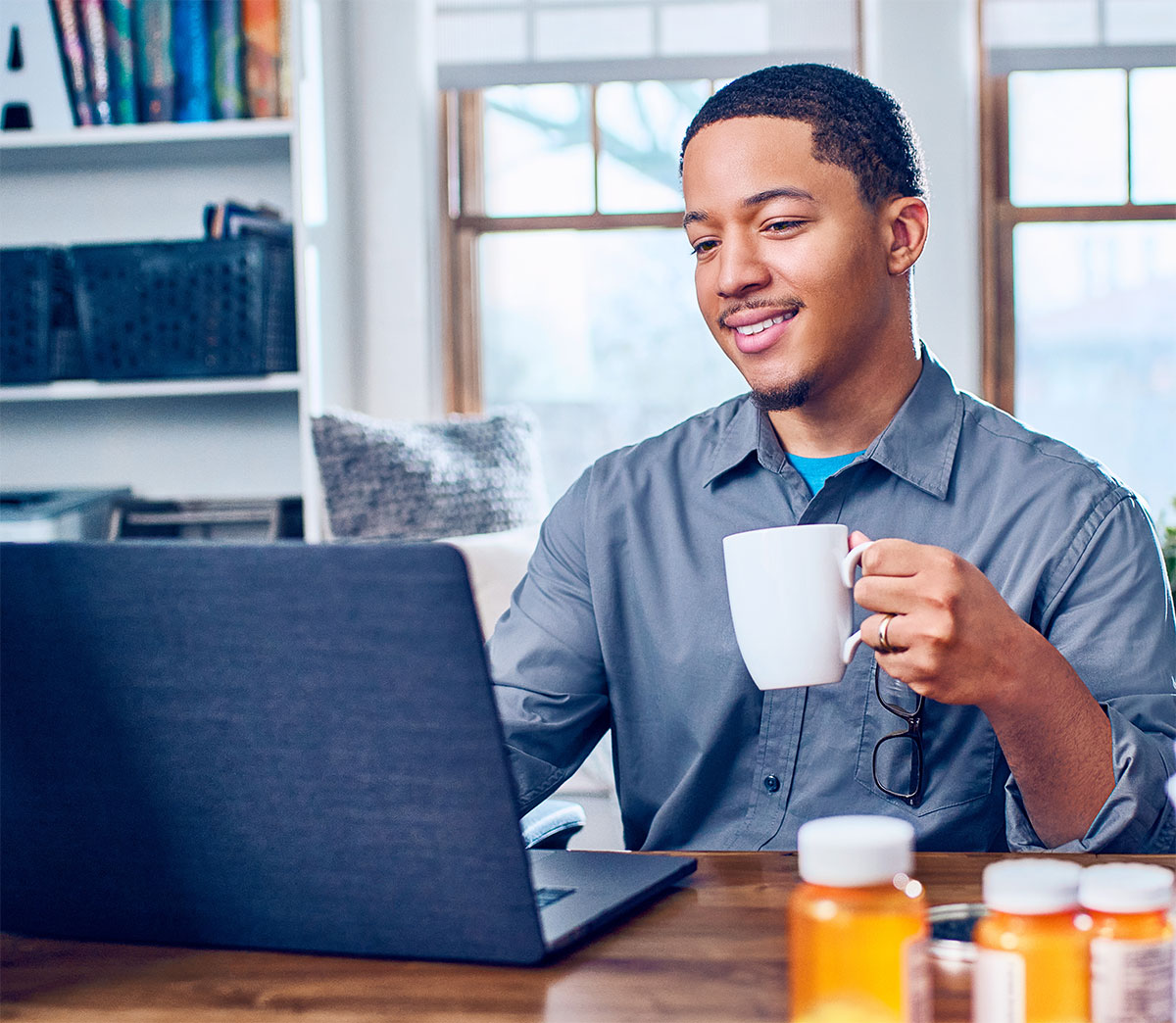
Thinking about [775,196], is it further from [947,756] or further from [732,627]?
[947,756]

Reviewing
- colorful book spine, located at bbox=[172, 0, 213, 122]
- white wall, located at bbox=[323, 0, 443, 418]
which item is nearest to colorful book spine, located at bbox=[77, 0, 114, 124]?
colorful book spine, located at bbox=[172, 0, 213, 122]

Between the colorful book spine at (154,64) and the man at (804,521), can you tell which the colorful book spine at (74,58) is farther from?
the man at (804,521)

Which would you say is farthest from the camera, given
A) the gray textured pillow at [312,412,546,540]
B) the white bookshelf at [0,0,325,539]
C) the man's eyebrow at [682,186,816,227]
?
the white bookshelf at [0,0,325,539]

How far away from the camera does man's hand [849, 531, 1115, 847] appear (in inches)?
32.9

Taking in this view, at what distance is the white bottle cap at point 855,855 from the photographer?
0.45 metres

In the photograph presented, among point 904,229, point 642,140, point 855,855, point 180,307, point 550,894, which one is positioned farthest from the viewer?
point 642,140

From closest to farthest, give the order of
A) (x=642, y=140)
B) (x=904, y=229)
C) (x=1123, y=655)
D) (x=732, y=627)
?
1. (x=1123, y=655)
2. (x=732, y=627)
3. (x=904, y=229)
4. (x=642, y=140)

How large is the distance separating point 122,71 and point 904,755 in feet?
6.91

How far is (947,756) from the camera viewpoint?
116 centimetres

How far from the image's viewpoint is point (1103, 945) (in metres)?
0.46

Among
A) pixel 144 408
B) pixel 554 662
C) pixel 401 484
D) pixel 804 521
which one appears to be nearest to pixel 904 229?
pixel 804 521

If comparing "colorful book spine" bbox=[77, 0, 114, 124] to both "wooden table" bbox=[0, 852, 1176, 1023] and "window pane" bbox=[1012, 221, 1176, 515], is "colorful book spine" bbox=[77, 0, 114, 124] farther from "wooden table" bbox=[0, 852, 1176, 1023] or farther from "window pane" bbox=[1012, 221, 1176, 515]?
"wooden table" bbox=[0, 852, 1176, 1023]

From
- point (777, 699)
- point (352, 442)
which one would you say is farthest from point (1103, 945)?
point (352, 442)

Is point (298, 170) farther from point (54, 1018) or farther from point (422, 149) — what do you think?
point (54, 1018)
